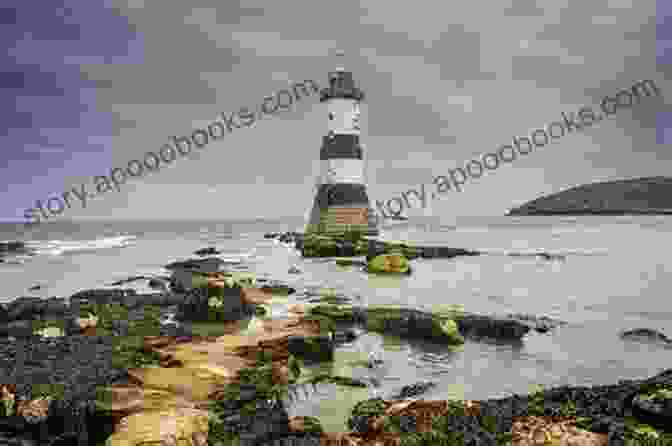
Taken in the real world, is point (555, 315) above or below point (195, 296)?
below

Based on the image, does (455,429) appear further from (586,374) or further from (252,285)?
(252,285)

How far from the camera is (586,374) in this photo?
9.88 metres

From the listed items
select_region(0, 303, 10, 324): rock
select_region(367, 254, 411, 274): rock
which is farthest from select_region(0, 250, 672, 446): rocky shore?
select_region(367, 254, 411, 274): rock

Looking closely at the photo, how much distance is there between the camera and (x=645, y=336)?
12992 mm

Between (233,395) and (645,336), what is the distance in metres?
10.7

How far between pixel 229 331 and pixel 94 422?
5.99 meters

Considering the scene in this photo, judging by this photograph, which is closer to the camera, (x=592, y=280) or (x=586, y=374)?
(x=586, y=374)

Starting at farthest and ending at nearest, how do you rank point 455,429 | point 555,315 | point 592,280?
→ point 592,280
point 555,315
point 455,429

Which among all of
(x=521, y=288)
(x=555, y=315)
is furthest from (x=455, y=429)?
(x=521, y=288)

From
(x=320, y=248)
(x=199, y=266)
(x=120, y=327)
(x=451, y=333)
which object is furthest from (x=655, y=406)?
(x=320, y=248)

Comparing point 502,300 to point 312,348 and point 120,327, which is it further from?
point 120,327

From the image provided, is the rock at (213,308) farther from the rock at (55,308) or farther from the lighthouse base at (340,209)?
the lighthouse base at (340,209)

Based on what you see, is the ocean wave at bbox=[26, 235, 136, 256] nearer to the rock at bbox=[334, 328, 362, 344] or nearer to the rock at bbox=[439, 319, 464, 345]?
the rock at bbox=[334, 328, 362, 344]

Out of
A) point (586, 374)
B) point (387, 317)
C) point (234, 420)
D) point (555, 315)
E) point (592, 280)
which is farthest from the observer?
point (592, 280)
